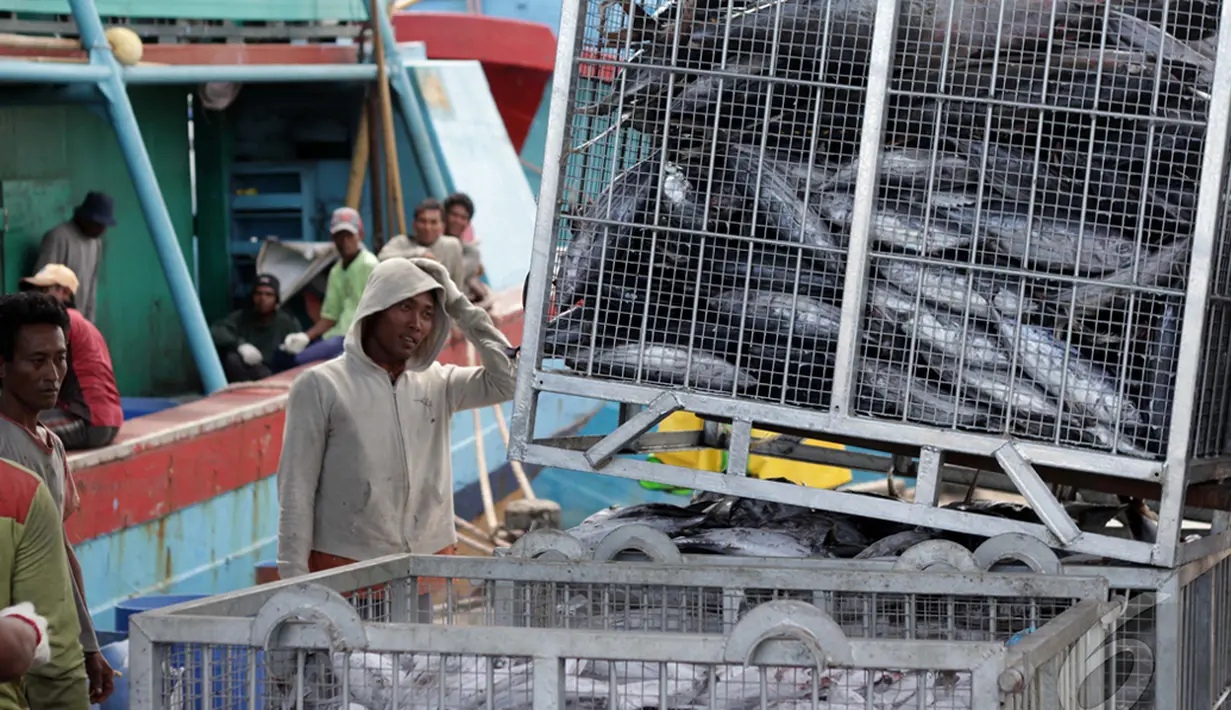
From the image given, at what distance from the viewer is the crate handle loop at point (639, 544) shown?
3994mm

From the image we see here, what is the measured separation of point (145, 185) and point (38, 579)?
6986 millimetres

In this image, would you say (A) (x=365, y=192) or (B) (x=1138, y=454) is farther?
(A) (x=365, y=192)

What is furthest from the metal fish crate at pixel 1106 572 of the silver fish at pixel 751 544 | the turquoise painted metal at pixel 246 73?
the turquoise painted metal at pixel 246 73

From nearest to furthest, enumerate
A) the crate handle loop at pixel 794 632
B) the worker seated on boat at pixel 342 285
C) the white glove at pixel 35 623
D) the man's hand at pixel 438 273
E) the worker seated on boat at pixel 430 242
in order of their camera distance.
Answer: the crate handle loop at pixel 794 632
the white glove at pixel 35 623
the man's hand at pixel 438 273
the worker seated on boat at pixel 342 285
the worker seated on boat at pixel 430 242

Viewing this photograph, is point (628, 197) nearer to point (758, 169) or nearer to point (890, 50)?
point (758, 169)

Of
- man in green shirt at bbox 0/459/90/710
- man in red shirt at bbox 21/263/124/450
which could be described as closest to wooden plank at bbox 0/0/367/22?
man in red shirt at bbox 21/263/124/450

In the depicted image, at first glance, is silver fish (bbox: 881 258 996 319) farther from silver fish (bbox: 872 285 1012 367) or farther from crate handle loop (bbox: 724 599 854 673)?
crate handle loop (bbox: 724 599 854 673)

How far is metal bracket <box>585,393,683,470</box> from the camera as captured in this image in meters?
4.16

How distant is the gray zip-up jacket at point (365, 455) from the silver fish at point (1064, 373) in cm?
218

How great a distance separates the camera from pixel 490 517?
1091cm

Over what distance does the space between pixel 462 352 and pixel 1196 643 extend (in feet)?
27.7

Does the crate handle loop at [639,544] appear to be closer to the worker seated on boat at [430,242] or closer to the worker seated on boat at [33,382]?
the worker seated on boat at [33,382]

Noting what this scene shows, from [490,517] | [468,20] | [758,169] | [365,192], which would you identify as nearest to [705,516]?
[758,169]

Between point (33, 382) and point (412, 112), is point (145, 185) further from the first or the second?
point (33, 382)
